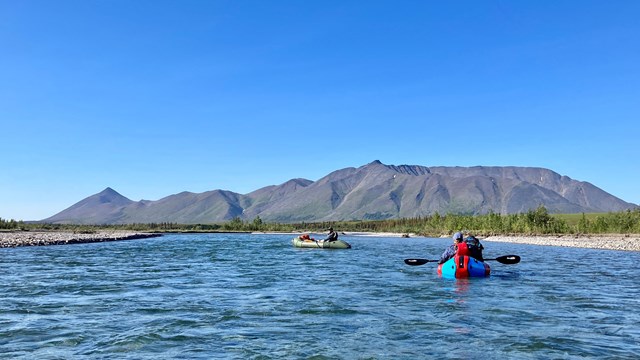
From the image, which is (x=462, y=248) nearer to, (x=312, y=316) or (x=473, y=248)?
(x=473, y=248)

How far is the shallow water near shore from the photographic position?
1443 cm

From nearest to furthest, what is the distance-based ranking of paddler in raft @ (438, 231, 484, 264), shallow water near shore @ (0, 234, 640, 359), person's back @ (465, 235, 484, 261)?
shallow water near shore @ (0, 234, 640, 359) → paddler in raft @ (438, 231, 484, 264) → person's back @ (465, 235, 484, 261)

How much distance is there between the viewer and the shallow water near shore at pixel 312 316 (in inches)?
568

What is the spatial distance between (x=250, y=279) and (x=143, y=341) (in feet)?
54.5

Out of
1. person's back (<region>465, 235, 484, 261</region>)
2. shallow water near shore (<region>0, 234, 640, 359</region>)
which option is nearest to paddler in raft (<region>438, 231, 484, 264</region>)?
person's back (<region>465, 235, 484, 261</region>)

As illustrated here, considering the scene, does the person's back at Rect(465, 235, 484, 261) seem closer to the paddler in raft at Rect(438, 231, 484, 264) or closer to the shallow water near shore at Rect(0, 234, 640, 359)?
the paddler in raft at Rect(438, 231, 484, 264)

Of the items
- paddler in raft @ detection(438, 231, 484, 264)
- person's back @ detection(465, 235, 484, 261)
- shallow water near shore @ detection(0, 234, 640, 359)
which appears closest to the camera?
shallow water near shore @ detection(0, 234, 640, 359)

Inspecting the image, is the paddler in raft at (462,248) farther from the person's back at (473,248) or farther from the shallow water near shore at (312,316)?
the shallow water near shore at (312,316)

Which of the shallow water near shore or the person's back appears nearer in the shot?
the shallow water near shore

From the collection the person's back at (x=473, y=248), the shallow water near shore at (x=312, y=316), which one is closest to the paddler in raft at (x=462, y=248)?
the person's back at (x=473, y=248)

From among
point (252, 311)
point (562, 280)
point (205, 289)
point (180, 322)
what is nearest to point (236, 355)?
point (180, 322)

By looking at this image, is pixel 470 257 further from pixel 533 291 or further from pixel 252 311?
pixel 252 311

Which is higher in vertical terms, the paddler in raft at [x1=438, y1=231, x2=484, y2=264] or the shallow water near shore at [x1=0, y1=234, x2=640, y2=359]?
the paddler in raft at [x1=438, y1=231, x2=484, y2=264]

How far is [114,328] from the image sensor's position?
1683cm
